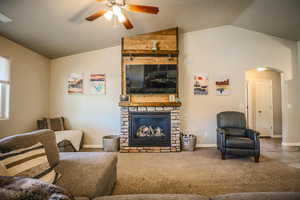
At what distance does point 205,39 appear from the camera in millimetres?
4707

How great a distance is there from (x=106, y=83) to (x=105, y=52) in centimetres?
87

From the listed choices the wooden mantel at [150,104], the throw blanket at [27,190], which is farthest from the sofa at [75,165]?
the wooden mantel at [150,104]

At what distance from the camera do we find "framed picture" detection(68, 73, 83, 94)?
4.63m

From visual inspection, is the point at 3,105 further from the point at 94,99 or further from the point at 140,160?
the point at 140,160

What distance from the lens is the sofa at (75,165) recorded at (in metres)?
1.39

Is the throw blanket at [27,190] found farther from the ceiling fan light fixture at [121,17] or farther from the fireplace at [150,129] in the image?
the fireplace at [150,129]

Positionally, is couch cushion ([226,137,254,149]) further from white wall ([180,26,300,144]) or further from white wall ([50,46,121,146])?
white wall ([50,46,121,146])

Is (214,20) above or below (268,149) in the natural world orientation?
above

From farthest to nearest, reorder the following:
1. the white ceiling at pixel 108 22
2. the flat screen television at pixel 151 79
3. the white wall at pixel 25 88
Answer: the flat screen television at pixel 151 79 → the white wall at pixel 25 88 → the white ceiling at pixel 108 22

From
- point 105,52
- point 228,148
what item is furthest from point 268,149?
point 105,52

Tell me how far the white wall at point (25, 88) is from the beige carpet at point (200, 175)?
2.28 metres

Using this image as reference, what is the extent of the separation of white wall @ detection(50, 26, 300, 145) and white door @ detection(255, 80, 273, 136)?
4.78 ft

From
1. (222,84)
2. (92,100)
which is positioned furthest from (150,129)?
(222,84)

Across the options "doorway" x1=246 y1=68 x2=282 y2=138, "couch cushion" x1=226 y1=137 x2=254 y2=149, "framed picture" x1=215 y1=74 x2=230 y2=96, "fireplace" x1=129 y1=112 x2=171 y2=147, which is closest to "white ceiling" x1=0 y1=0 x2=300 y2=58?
"framed picture" x1=215 y1=74 x2=230 y2=96
